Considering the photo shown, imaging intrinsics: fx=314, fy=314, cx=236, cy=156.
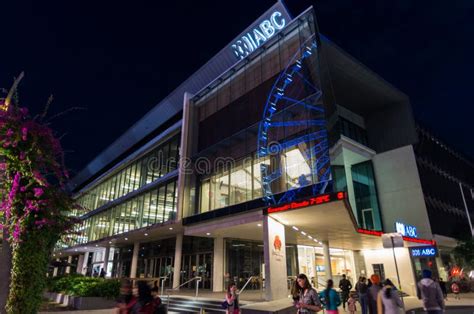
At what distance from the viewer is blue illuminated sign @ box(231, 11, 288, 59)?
21.2 m

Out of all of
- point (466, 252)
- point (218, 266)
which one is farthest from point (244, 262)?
point (466, 252)

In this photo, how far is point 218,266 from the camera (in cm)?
2186

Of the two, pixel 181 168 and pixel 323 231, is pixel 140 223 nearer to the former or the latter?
pixel 181 168

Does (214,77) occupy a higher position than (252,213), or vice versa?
(214,77)

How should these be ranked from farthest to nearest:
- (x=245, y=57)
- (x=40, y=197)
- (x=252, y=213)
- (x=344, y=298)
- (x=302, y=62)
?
(x=245, y=57) < (x=302, y=62) < (x=252, y=213) < (x=344, y=298) < (x=40, y=197)

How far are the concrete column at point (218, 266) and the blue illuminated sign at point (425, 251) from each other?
46.7 ft

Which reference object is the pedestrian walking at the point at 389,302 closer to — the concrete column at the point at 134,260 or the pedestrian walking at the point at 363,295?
the pedestrian walking at the point at 363,295

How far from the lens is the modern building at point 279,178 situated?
16.6 meters

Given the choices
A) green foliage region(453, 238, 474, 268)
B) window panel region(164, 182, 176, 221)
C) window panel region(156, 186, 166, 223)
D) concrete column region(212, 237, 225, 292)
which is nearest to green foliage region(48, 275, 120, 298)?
concrete column region(212, 237, 225, 292)

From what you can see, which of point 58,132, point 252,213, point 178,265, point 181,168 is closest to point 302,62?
point 252,213

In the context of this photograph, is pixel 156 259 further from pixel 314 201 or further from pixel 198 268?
pixel 314 201

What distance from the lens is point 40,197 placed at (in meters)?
7.58

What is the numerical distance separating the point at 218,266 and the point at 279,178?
27.7 ft

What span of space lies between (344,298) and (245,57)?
16710 millimetres
